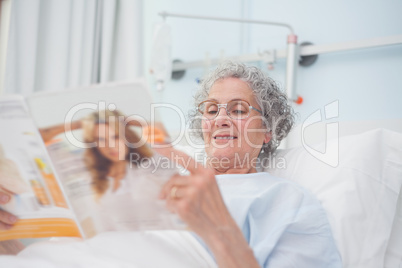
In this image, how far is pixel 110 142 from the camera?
0.81m

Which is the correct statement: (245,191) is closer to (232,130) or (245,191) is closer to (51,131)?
(232,130)

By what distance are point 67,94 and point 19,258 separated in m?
0.45

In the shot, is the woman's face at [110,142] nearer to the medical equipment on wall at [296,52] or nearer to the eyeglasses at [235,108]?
the eyeglasses at [235,108]

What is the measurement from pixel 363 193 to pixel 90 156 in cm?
83

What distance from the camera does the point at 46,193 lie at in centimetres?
93

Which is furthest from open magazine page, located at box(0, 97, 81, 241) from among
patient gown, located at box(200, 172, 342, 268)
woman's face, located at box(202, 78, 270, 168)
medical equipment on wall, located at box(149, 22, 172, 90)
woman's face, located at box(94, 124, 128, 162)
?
medical equipment on wall, located at box(149, 22, 172, 90)

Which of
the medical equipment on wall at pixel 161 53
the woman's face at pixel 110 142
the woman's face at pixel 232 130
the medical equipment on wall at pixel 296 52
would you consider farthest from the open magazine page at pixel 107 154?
the medical equipment on wall at pixel 161 53

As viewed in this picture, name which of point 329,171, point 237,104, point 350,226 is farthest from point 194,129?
point 350,226

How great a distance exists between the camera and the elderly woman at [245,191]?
2.68 ft

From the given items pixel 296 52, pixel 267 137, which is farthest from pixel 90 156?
pixel 296 52

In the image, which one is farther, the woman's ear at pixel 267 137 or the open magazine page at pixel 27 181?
the woman's ear at pixel 267 137

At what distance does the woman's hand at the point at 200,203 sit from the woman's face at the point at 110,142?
7 centimetres

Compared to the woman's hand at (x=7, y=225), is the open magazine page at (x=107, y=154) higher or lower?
higher

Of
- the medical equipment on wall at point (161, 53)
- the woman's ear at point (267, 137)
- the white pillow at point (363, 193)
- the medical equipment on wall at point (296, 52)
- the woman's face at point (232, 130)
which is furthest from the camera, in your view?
the medical equipment on wall at point (161, 53)
